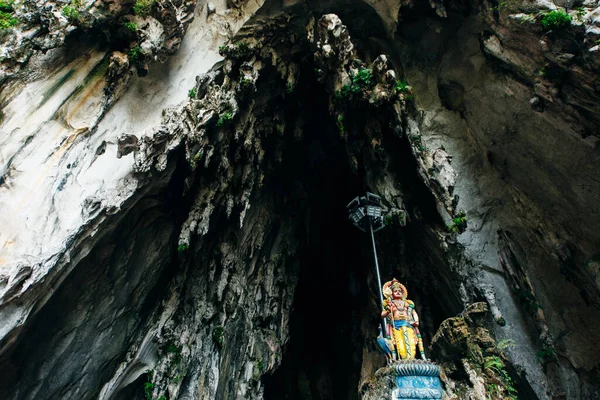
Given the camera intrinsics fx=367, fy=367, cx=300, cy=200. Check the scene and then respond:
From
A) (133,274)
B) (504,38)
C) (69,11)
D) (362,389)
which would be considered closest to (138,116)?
(69,11)

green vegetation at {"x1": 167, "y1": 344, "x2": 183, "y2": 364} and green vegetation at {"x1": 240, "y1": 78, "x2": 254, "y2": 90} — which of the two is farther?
green vegetation at {"x1": 240, "y1": 78, "x2": 254, "y2": 90}

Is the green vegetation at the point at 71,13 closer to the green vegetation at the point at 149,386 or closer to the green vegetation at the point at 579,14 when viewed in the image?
the green vegetation at the point at 149,386

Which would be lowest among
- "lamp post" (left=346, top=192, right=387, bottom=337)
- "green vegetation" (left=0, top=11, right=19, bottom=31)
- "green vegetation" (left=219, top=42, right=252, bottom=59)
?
"lamp post" (left=346, top=192, right=387, bottom=337)

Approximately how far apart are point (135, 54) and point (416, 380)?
28.6ft

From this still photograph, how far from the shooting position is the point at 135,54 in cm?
825

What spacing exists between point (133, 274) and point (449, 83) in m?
9.40

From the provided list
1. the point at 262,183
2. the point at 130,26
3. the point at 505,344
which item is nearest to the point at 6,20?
the point at 130,26

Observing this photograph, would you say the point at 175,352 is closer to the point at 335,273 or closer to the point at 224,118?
the point at 224,118

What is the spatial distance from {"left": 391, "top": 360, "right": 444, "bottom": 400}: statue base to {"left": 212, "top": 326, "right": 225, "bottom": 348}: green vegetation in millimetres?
4845

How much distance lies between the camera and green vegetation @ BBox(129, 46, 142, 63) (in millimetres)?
8250

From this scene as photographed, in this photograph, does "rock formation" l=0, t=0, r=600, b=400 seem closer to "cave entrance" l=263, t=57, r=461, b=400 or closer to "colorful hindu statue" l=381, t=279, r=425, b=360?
"cave entrance" l=263, t=57, r=461, b=400

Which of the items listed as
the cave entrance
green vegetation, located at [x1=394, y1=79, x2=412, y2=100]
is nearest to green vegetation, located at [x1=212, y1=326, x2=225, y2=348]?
the cave entrance

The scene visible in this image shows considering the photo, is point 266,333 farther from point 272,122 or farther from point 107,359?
point 272,122

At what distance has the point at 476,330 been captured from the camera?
700 cm
